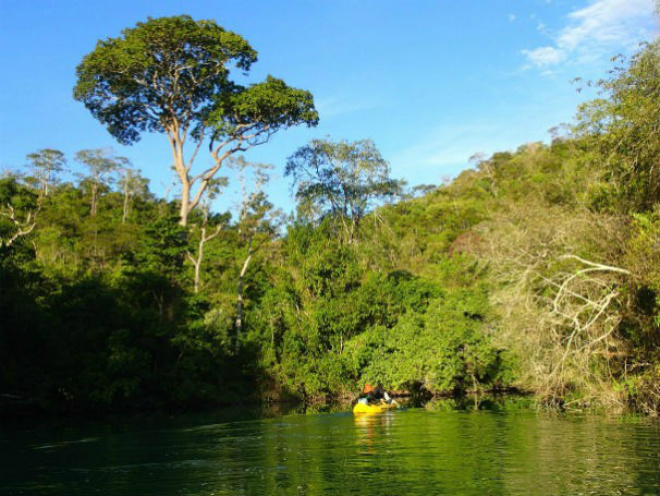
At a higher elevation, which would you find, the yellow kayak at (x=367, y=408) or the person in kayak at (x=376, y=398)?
the person in kayak at (x=376, y=398)

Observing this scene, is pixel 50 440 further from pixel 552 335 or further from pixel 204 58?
pixel 204 58

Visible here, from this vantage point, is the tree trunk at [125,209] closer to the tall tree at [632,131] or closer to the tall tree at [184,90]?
the tall tree at [184,90]

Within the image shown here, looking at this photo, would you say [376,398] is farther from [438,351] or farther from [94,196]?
[94,196]

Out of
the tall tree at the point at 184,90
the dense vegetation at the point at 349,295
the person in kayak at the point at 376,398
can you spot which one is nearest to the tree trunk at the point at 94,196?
the dense vegetation at the point at 349,295

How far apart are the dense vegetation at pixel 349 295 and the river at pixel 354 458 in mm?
2892

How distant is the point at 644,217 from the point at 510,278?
4.16 meters

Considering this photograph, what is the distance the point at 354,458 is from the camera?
11.9m

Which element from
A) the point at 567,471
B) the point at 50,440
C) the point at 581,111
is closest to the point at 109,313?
the point at 50,440

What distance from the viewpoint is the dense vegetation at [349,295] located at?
16777 millimetres

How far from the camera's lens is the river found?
8.98m

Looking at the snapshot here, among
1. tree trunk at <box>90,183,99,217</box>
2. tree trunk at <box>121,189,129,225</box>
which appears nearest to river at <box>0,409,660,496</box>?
tree trunk at <box>121,189,129,225</box>

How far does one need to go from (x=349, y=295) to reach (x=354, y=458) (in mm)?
22103

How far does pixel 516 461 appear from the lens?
1060 cm

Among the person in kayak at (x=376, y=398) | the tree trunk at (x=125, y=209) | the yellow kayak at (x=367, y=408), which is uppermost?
the tree trunk at (x=125, y=209)
